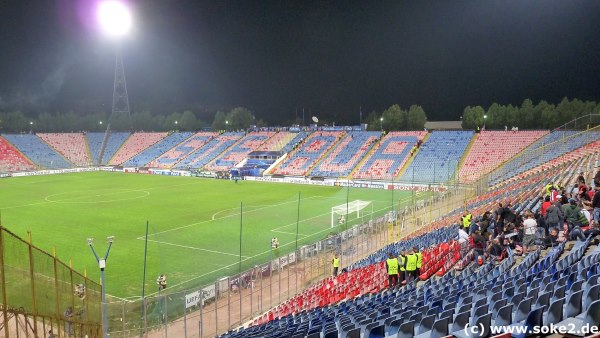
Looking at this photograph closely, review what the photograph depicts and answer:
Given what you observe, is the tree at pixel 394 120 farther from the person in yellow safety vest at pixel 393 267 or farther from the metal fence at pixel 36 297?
the metal fence at pixel 36 297

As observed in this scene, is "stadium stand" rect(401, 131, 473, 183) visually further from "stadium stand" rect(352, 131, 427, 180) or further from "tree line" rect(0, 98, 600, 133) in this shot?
"tree line" rect(0, 98, 600, 133)

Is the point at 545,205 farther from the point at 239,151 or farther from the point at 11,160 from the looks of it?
the point at 11,160

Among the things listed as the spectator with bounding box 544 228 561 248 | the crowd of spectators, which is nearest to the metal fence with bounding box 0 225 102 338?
the crowd of spectators

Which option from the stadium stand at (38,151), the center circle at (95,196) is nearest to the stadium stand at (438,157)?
the center circle at (95,196)

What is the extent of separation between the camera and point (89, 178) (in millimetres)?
63000

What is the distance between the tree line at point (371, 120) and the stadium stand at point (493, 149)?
515 inches

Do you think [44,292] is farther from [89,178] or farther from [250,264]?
[89,178]

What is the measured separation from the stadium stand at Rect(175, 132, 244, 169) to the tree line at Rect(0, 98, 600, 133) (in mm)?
18188

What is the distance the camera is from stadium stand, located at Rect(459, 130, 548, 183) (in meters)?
50.5

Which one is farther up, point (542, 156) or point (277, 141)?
point (277, 141)

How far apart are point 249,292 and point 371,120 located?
3067 inches

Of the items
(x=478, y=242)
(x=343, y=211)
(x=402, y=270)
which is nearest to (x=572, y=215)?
(x=478, y=242)

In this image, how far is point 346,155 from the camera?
61.7 m

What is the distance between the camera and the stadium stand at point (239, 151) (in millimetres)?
68562
